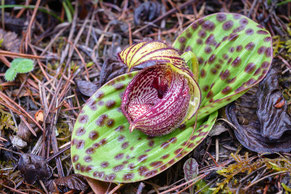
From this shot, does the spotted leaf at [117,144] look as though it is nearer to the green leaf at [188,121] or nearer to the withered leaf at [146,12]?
the green leaf at [188,121]

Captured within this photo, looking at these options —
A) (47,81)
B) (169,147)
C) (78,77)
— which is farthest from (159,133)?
(47,81)

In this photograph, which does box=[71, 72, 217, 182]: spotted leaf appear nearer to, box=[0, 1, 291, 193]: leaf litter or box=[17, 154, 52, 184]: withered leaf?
box=[0, 1, 291, 193]: leaf litter

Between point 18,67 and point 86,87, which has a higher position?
point 18,67

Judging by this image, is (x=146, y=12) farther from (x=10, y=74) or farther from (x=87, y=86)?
(x=10, y=74)

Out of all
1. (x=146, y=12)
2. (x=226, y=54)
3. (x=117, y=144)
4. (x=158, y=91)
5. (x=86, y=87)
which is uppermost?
(x=146, y=12)

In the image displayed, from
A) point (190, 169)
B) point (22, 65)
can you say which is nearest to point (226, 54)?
point (190, 169)

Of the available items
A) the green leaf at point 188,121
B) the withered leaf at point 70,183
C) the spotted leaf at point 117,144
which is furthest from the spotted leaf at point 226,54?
the withered leaf at point 70,183
